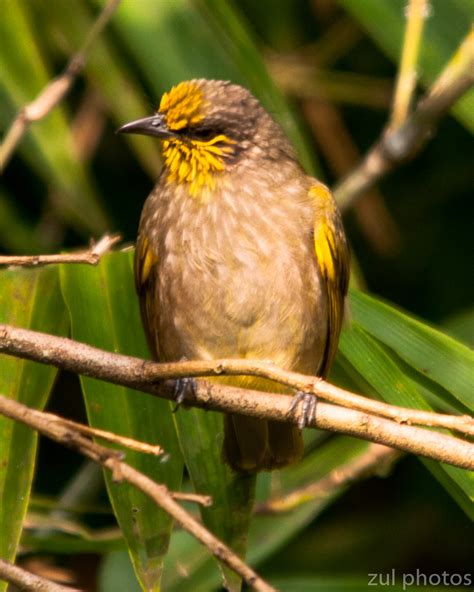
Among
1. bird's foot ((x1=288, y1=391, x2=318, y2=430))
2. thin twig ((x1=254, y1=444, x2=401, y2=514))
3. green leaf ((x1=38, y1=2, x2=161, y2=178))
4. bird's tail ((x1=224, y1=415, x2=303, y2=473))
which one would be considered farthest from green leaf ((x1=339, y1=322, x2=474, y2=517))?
green leaf ((x1=38, y1=2, x2=161, y2=178))

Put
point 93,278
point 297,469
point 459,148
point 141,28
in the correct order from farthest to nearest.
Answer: point 459,148, point 297,469, point 141,28, point 93,278

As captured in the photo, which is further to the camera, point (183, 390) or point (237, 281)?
point (237, 281)

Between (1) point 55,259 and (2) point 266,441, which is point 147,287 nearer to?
(2) point 266,441

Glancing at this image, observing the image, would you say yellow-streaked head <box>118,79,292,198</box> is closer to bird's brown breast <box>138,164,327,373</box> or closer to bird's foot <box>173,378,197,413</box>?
bird's brown breast <box>138,164,327,373</box>

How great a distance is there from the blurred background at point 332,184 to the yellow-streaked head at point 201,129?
2.68 ft

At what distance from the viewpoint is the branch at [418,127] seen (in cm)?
306

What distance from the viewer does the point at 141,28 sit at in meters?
3.57

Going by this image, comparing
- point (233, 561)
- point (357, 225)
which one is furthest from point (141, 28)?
point (233, 561)

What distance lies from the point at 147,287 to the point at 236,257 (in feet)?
0.83

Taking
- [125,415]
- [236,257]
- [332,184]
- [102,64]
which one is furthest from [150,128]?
[332,184]

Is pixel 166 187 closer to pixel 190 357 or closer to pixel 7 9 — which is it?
pixel 190 357

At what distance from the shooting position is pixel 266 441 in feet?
10.1

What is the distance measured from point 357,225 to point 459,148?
0.58 metres

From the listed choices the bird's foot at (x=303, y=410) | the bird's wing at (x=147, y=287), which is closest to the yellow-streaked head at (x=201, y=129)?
the bird's wing at (x=147, y=287)
